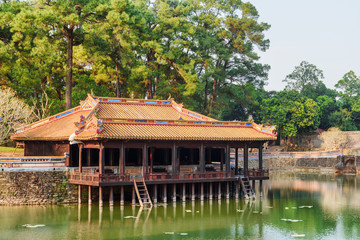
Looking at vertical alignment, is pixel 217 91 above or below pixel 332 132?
above

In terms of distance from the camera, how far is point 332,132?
75.8m

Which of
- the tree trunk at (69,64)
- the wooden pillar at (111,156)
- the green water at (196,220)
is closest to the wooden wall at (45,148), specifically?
the wooden pillar at (111,156)

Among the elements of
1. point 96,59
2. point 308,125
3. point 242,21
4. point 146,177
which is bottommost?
point 146,177

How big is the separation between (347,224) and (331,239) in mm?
4365

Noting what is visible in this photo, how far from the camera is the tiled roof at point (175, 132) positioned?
33.6 meters

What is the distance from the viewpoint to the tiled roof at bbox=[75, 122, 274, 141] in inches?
1324

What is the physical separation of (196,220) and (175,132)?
300 inches

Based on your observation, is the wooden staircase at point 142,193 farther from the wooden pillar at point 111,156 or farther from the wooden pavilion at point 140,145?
the wooden pillar at point 111,156

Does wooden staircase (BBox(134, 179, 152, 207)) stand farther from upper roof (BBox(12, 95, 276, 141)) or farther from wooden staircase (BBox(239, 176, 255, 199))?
wooden staircase (BBox(239, 176, 255, 199))

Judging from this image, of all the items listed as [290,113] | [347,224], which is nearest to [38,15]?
[347,224]

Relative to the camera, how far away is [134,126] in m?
35.3

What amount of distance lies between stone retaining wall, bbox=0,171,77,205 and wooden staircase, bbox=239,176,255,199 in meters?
12.0

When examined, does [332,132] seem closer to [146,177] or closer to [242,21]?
[242,21]

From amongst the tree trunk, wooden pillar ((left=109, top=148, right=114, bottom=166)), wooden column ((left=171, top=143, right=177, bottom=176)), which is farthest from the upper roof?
the tree trunk
